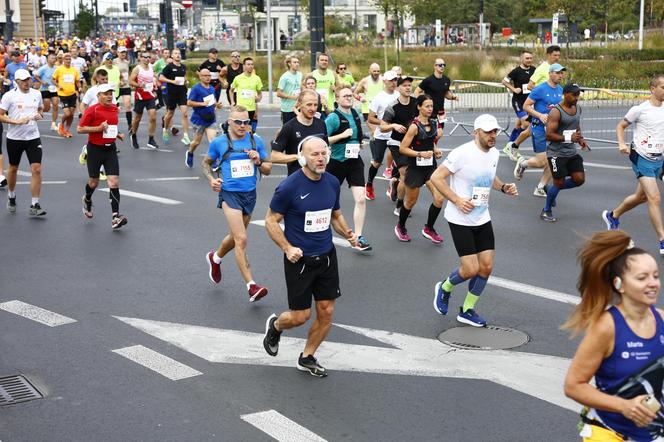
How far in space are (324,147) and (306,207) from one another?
454mm

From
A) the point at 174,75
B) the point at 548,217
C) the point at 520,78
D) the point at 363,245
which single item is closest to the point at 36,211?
the point at 363,245

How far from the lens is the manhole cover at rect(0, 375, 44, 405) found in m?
6.91

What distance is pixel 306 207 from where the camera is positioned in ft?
23.6

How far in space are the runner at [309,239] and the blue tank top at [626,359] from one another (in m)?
3.12

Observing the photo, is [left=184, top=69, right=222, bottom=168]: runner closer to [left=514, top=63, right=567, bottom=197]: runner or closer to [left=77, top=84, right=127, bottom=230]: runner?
[left=77, top=84, right=127, bottom=230]: runner

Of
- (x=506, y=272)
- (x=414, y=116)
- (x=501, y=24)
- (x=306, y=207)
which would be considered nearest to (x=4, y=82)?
(x=414, y=116)

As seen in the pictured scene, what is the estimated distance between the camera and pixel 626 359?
14.0 ft

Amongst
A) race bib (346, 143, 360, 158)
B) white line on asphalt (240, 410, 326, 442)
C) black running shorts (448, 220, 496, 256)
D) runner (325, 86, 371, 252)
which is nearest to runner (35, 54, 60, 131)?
runner (325, 86, 371, 252)

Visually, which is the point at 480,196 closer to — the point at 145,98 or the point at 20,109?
the point at 20,109

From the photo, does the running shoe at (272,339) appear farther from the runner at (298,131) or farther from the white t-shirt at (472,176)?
the runner at (298,131)

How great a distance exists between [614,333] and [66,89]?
21.6 m

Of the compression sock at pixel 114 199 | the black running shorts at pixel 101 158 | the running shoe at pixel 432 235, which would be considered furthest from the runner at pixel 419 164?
the black running shorts at pixel 101 158

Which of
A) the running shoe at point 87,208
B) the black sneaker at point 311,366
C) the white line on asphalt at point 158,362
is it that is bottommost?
the white line on asphalt at point 158,362

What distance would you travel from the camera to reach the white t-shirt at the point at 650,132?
11.0 metres
